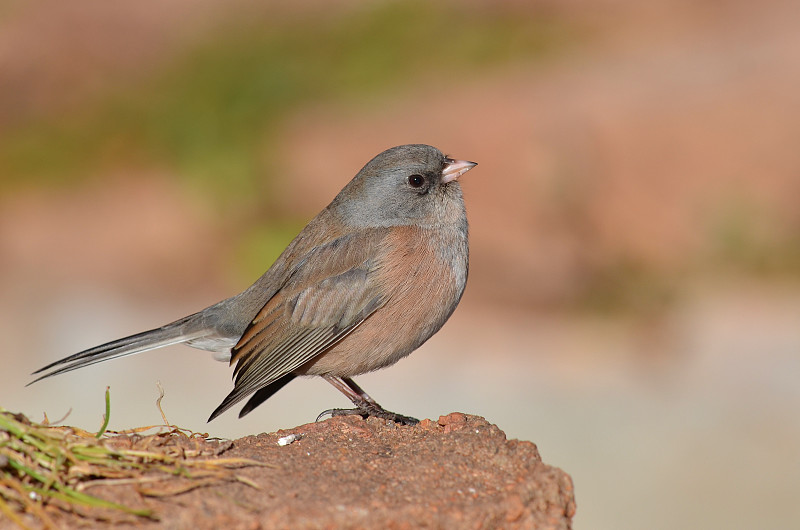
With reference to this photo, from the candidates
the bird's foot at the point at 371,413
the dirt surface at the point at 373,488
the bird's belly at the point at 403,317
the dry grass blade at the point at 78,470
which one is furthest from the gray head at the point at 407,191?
the dry grass blade at the point at 78,470

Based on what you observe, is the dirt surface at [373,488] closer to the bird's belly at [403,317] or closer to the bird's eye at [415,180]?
the bird's belly at [403,317]

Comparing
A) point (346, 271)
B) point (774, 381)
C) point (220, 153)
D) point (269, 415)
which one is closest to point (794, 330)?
point (774, 381)

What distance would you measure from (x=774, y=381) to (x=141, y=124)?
10002mm

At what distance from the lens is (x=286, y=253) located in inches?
233

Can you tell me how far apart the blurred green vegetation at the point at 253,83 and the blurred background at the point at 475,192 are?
0.16 ft

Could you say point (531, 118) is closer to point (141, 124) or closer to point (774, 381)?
point (774, 381)

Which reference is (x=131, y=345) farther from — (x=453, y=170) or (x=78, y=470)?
(x=78, y=470)

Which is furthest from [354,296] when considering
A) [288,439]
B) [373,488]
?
[373,488]

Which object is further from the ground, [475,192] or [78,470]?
[475,192]

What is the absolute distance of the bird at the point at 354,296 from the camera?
5.23 m

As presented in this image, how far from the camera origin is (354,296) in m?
5.40

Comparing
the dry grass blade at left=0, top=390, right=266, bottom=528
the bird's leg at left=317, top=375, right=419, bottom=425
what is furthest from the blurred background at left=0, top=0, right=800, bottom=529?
the dry grass blade at left=0, top=390, right=266, bottom=528

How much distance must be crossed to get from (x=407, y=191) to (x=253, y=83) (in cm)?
1068

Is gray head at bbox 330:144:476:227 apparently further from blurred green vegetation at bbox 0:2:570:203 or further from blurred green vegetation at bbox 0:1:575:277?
blurred green vegetation at bbox 0:2:570:203
